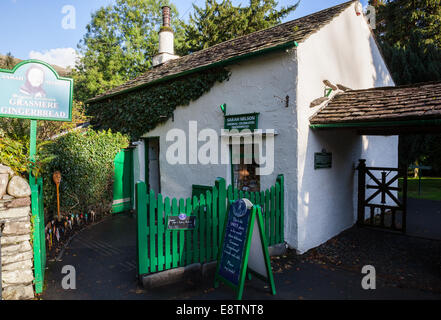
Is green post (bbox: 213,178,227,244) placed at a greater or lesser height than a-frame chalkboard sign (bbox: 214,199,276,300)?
greater

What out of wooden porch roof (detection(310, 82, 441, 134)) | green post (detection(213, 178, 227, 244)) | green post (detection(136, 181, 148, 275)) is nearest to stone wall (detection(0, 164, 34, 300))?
green post (detection(136, 181, 148, 275))

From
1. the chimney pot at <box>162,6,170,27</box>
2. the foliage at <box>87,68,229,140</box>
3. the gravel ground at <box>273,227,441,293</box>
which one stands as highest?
the chimney pot at <box>162,6,170,27</box>

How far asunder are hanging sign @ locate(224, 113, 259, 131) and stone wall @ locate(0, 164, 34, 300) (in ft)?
14.1

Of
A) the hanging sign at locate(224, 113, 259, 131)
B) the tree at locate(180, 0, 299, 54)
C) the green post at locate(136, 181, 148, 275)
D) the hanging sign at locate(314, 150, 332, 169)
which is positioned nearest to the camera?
the green post at locate(136, 181, 148, 275)

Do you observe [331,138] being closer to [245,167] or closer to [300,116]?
[300,116]

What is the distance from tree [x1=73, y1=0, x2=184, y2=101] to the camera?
74.5 feet

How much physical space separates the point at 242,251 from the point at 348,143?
4814mm

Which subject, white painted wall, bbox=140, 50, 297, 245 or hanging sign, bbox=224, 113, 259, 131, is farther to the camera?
hanging sign, bbox=224, 113, 259, 131

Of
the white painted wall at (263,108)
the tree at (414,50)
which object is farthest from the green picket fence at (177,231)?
the tree at (414,50)

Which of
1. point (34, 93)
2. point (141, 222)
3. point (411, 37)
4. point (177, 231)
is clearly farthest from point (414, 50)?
point (34, 93)

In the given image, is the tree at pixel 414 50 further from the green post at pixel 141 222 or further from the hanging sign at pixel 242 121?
the green post at pixel 141 222

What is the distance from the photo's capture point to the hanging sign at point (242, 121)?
6359mm

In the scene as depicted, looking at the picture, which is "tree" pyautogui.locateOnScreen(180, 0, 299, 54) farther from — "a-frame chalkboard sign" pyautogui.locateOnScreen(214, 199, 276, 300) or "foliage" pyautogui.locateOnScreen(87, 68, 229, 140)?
"a-frame chalkboard sign" pyautogui.locateOnScreen(214, 199, 276, 300)

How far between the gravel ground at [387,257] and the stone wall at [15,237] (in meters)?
3.83
